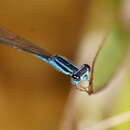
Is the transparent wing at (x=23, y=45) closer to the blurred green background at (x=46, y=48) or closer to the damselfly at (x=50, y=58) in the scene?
the damselfly at (x=50, y=58)

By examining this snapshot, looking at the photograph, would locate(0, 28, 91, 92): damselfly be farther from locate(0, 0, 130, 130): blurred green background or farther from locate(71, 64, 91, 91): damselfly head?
locate(0, 0, 130, 130): blurred green background

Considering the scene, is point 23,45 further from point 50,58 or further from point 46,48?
point 46,48

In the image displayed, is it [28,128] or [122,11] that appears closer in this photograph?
[122,11]

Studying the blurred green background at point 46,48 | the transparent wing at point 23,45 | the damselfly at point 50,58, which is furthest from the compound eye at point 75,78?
the blurred green background at point 46,48

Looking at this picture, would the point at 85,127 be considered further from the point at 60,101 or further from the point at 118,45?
the point at 118,45

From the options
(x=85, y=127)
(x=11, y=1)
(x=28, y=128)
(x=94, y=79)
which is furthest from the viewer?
(x=11, y=1)

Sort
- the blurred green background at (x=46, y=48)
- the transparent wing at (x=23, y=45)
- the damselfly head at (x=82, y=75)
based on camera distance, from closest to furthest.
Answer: the damselfly head at (x=82, y=75), the transparent wing at (x=23, y=45), the blurred green background at (x=46, y=48)

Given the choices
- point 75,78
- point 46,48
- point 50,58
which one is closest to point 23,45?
point 50,58

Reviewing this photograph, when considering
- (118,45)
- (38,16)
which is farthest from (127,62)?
(38,16)
